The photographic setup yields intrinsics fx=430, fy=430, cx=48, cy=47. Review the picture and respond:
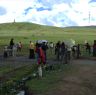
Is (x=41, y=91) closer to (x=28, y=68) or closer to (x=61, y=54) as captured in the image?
(x=28, y=68)

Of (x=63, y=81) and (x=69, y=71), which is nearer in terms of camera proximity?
(x=63, y=81)

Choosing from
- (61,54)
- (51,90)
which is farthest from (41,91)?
(61,54)

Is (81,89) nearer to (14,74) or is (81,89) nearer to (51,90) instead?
Result: (51,90)

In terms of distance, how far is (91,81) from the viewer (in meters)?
22.5

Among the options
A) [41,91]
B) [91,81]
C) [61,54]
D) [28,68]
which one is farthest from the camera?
[61,54]

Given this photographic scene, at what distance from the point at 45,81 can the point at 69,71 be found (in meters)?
5.01

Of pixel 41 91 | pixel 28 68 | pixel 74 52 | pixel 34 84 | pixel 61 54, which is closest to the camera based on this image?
pixel 41 91

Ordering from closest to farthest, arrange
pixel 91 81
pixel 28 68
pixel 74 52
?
pixel 91 81 < pixel 28 68 < pixel 74 52

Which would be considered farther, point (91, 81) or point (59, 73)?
point (59, 73)

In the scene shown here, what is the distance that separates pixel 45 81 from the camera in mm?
21984

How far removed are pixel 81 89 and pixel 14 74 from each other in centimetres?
748

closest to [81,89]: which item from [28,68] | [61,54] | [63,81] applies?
[63,81]

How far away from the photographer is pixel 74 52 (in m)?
40.7

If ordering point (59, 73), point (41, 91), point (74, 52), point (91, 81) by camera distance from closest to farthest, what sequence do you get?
1. point (41, 91)
2. point (91, 81)
3. point (59, 73)
4. point (74, 52)
